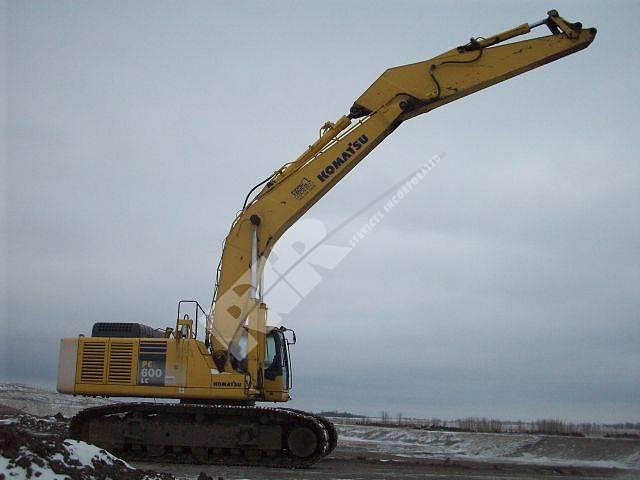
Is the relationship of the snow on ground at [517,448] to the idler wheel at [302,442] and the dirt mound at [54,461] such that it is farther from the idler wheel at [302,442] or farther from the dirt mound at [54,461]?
the dirt mound at [54,461]

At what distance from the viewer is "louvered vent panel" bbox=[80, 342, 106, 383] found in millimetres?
13685

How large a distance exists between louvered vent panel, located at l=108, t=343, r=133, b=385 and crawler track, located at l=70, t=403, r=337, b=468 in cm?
66

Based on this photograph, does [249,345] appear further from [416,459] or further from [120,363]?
[416,459]

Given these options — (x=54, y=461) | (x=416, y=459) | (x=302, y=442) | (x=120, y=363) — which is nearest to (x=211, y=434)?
(x=302, y=442)

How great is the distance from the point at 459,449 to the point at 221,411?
12.1 metres

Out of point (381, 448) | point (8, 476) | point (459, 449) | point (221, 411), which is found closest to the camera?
point (8, 476)

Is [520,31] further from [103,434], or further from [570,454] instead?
[570,454]

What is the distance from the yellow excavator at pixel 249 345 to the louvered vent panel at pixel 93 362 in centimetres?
2

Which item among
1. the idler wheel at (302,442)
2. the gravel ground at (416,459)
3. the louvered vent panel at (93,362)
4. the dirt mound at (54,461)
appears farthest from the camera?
the louvered vent panel at (93,362)

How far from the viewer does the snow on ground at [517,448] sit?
19.4 meters

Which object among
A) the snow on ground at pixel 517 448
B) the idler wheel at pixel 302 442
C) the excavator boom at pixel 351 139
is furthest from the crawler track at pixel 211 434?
the snow on ground at pixel 517 448

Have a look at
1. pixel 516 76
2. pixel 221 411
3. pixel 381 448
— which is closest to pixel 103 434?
pixel 221 411

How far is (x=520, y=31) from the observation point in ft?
45.0

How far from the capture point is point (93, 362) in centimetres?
1380
